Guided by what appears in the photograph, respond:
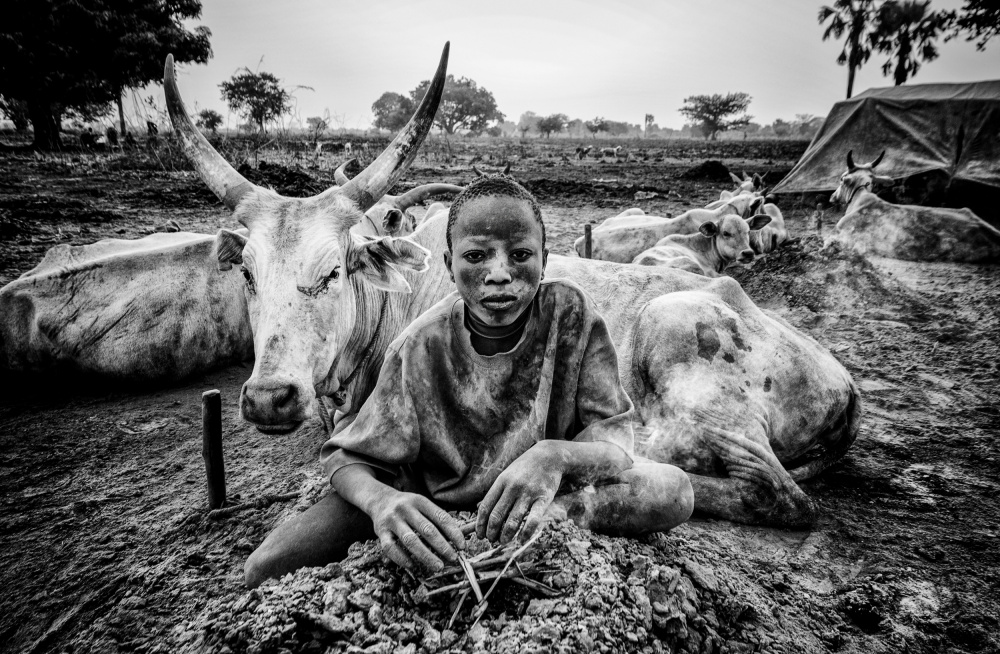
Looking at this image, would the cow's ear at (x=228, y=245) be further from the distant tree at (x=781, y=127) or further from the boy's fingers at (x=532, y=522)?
the distant tree at (x=781, y=127)

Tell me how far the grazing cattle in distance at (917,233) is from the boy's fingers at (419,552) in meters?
9.86

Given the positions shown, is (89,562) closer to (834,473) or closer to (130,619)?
(130,619)

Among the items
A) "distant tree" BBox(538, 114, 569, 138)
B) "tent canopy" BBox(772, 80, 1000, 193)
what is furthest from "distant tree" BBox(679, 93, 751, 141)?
"tent canopy" BBox(772, 80, 1000, 193)

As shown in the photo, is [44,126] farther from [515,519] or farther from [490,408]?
[515,519]

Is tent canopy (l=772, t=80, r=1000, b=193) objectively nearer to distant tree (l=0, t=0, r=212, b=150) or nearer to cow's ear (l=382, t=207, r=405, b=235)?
cow's ear (l=382, t=207, r=405, b=235)

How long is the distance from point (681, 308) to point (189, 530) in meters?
2.87

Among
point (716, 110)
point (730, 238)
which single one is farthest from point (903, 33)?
point (730, 238)

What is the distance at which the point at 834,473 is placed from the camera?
3.08 meters

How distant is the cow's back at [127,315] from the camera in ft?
13.8

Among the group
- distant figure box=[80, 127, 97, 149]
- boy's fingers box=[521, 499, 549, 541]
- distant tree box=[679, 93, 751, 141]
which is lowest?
boy's fingers box=[521, 499, 549, 541]

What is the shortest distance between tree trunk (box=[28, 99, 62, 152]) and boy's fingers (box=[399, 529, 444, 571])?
25856 millimetres

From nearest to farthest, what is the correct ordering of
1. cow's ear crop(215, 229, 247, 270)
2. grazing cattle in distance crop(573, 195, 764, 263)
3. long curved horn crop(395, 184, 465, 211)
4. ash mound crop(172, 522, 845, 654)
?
ash mound crop(172, 522, 845, 654) < cow's ear crop(215, 229, 247, 270) < long curved horn crop(395, 184, 465, 211) < grazing cattle in distance crop(573, 195, 764, 263)

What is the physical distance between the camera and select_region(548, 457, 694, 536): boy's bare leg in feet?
5.46

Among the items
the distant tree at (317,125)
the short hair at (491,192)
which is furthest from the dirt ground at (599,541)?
the distant tree at (317,125)
